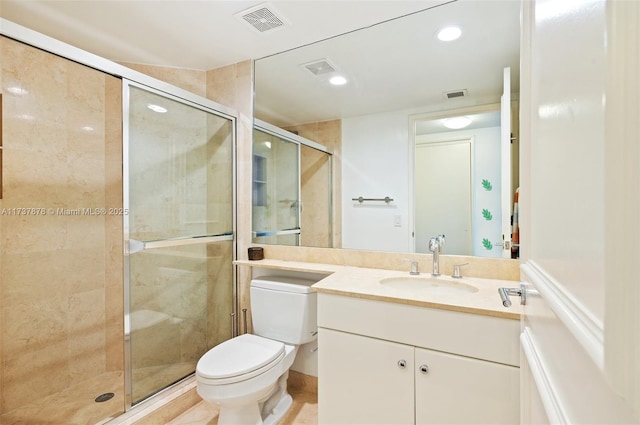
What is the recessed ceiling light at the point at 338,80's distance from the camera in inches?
77.5

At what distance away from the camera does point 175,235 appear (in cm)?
194

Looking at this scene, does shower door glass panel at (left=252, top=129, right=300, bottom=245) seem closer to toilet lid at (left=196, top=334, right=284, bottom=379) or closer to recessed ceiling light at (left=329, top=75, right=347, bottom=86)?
recessed ceiling light at (left=329, top=75, right=347, bottom=86)

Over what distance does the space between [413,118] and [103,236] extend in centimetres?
226

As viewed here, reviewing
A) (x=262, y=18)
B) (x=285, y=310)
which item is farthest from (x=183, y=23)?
(x=285, y=310)

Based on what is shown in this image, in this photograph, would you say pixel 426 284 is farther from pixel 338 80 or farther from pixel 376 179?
pixel 338 80

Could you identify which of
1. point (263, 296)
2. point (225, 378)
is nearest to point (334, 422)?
point (225, 378)

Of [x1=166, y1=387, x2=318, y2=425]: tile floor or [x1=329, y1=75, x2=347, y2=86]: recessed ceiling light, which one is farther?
[x1=329, y1=75, x2=347, y2=86]: recessed ceiling light

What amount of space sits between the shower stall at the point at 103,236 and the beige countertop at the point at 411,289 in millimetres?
590

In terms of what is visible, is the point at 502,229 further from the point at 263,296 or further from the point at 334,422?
the point at 263,296

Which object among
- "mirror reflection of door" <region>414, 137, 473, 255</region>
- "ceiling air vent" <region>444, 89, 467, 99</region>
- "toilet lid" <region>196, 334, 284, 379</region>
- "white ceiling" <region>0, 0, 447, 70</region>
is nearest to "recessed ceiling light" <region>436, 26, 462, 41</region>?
"white ceiling" <region>0, 0, 447, 70</region>

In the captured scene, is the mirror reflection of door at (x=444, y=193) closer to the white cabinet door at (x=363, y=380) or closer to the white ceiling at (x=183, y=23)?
the white cabinet door at (x=363, y=380)

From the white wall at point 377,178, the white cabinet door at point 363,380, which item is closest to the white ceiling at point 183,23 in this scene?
the white wall at point 377,178

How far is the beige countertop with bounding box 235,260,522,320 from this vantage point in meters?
1.14

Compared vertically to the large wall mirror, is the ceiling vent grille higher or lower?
higher
